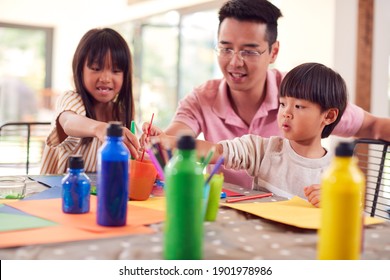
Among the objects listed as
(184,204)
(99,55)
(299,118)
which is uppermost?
(99,55)

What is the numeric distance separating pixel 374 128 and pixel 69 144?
3.52ft

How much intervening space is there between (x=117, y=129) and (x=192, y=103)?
1.12 m

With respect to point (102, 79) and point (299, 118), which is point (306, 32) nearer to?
point (102, 79)

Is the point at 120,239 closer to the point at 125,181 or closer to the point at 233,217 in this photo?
the point at 125,181

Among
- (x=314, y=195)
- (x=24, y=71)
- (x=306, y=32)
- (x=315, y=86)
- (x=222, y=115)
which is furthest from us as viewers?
(x=24, y=71)

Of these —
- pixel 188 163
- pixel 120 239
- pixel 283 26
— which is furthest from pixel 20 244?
pixel 283 26

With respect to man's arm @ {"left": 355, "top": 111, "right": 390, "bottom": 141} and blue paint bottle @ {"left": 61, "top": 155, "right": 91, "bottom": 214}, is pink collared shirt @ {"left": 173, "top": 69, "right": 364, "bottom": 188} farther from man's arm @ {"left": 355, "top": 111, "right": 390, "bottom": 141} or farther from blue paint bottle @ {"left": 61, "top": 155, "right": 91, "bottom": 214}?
Answer: blue paint bottle @ {"left": 61, "top": 155, "right": 91, "bottom": 214}

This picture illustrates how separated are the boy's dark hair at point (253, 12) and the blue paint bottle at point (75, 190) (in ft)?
3.38

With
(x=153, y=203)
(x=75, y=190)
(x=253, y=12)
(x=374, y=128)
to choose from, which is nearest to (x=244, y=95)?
(x=253, y=12)

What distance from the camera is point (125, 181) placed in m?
0.98

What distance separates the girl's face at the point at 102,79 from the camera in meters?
1.96

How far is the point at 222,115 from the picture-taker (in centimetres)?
205

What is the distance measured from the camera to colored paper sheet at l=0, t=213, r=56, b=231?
99 cm

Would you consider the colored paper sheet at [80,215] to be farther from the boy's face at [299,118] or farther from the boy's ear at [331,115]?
the boy's ear at [331,115]
